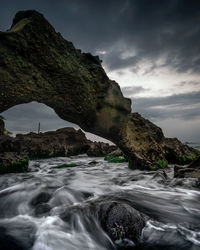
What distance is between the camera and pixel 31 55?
198 inches

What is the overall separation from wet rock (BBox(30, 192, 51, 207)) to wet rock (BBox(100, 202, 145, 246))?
1872 mm

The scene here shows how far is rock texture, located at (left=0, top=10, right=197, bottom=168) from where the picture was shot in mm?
4723

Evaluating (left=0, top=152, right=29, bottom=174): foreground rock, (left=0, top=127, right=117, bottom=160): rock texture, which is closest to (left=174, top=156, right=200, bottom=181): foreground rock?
(left=0, top=152, right=29, bottom=174): foreground rock

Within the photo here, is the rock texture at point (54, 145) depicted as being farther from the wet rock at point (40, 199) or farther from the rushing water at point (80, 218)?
the rushing water at point (80, 218)

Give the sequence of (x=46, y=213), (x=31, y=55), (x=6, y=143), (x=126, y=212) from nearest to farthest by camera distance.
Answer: (x=126, y=212) → (x=46, y=213) → (x=31, y=55) → (x=6, y=143)

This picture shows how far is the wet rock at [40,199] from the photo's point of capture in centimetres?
369

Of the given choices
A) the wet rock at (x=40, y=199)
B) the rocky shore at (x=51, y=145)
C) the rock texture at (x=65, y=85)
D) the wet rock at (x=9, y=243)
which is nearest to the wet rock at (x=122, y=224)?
the wet rock at (x=9, y=243)

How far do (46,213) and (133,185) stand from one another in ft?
9.98

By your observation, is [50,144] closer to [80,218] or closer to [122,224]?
[80,218]

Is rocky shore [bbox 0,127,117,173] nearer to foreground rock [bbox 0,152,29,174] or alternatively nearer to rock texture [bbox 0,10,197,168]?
foreground rock [bbox 0,152,29,174]

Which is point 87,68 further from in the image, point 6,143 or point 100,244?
point 6,143

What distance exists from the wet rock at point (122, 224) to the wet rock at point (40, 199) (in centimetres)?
187

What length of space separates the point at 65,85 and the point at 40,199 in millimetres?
3852

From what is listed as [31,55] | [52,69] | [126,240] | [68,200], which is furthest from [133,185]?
[31,55]
